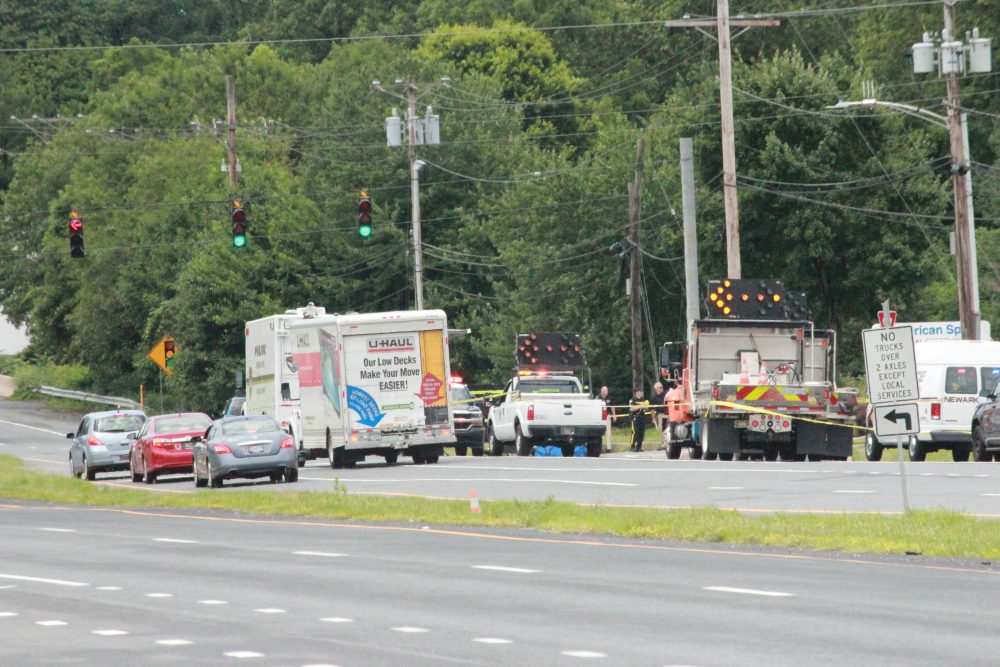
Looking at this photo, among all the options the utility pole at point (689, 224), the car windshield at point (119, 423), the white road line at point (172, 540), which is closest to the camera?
the white road line at point (172, 540)

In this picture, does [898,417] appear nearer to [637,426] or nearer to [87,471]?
[87,471]

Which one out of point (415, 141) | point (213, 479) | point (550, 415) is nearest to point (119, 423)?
point (213, 479)

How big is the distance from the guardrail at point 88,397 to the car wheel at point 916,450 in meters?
47.0

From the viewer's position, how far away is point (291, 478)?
36.3 meters

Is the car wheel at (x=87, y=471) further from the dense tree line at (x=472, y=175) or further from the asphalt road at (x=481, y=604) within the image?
the dense tree line at (x=472, y=175)

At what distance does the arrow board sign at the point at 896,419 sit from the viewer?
22.1 m

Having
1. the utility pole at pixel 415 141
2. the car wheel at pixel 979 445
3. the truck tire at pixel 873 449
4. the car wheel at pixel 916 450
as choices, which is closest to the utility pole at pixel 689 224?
the truck tire at pixel 873 449

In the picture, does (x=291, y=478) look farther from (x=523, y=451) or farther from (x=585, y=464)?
(x=523, y=451)

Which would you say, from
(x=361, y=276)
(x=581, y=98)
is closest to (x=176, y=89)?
(x=581, y=98)

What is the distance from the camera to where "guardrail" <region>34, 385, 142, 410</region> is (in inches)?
3253

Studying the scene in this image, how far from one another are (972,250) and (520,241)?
95.6ft

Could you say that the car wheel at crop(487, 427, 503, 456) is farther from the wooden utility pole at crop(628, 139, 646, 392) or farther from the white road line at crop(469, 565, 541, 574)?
the white road line at crop(469, 565, 541, 574)

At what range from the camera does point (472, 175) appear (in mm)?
79312

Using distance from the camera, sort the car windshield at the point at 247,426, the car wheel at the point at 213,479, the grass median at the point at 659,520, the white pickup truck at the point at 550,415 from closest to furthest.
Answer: the grass median at the point at 659,520 → the car wheel at the point at 213,479 → the car windshield at the point at 247,426 → the white pickup truck at the point at 550,415
